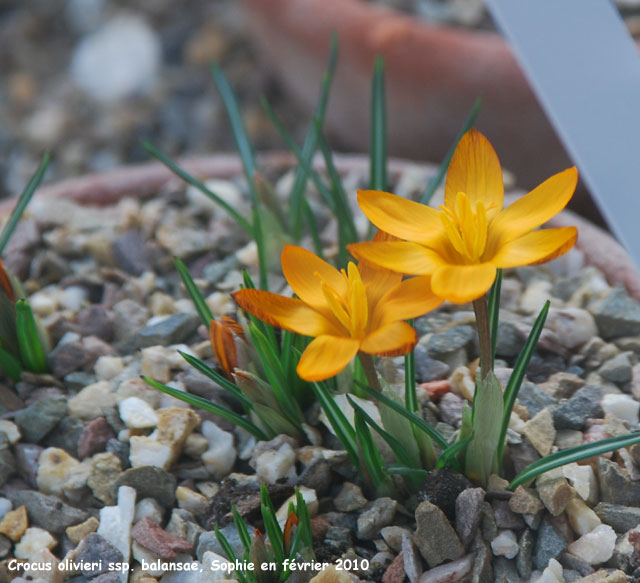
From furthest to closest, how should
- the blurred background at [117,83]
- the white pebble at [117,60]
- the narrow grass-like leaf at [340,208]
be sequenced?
1. the white pebble at [117,60]
2. the blurred background at [117,83]
3. the narrow grass-like leaf at [340,208]

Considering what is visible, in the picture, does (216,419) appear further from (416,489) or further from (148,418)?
(416,489)

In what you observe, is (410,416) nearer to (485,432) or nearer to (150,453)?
(485,432)

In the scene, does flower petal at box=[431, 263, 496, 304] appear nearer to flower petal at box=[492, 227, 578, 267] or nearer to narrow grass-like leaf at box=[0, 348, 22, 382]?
flower petal at box=[492, 227, 578, 267]

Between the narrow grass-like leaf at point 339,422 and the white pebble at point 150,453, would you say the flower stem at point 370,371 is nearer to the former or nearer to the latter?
the narrow grass-like leaf at point 339,422

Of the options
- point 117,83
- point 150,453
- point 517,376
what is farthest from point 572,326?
point 117,83

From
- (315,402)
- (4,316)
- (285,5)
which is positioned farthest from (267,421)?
(285,5)

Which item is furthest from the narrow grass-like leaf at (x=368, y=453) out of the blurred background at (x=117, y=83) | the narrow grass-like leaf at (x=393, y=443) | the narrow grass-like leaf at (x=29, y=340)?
the blurred background at (x=117, y=83)
